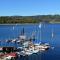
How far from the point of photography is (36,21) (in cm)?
13550

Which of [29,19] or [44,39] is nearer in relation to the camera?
[44,39]

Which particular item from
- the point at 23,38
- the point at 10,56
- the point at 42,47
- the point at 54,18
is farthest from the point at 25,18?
the point at 10,56

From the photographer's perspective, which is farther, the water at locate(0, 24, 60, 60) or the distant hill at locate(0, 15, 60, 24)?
the distant hill at locate(0, 15, 60, 24)

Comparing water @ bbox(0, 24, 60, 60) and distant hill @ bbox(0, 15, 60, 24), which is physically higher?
water @ bbox(0, 24, 60, 60)

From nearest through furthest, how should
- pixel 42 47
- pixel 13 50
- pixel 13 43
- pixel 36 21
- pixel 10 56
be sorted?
1. pixel 10 56
2. pixel 13 50
3. pixel 42 47
4. pixel 13 43
5. pixel 36 21

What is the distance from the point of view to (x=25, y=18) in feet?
477

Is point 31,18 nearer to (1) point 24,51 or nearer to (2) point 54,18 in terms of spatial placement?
(2) point 54,18

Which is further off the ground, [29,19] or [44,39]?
[44,39]

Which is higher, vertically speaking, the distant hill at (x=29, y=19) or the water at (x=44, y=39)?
the water at (x=44, y=39)

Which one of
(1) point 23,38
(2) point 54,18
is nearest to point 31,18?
(2) point 54,18

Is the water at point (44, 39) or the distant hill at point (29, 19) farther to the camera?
the distant hill at point (29, 19)

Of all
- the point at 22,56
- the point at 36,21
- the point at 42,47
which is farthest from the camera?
the point at 36,21

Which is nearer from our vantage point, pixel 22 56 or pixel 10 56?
pixel 10 56

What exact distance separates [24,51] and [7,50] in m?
2.41
